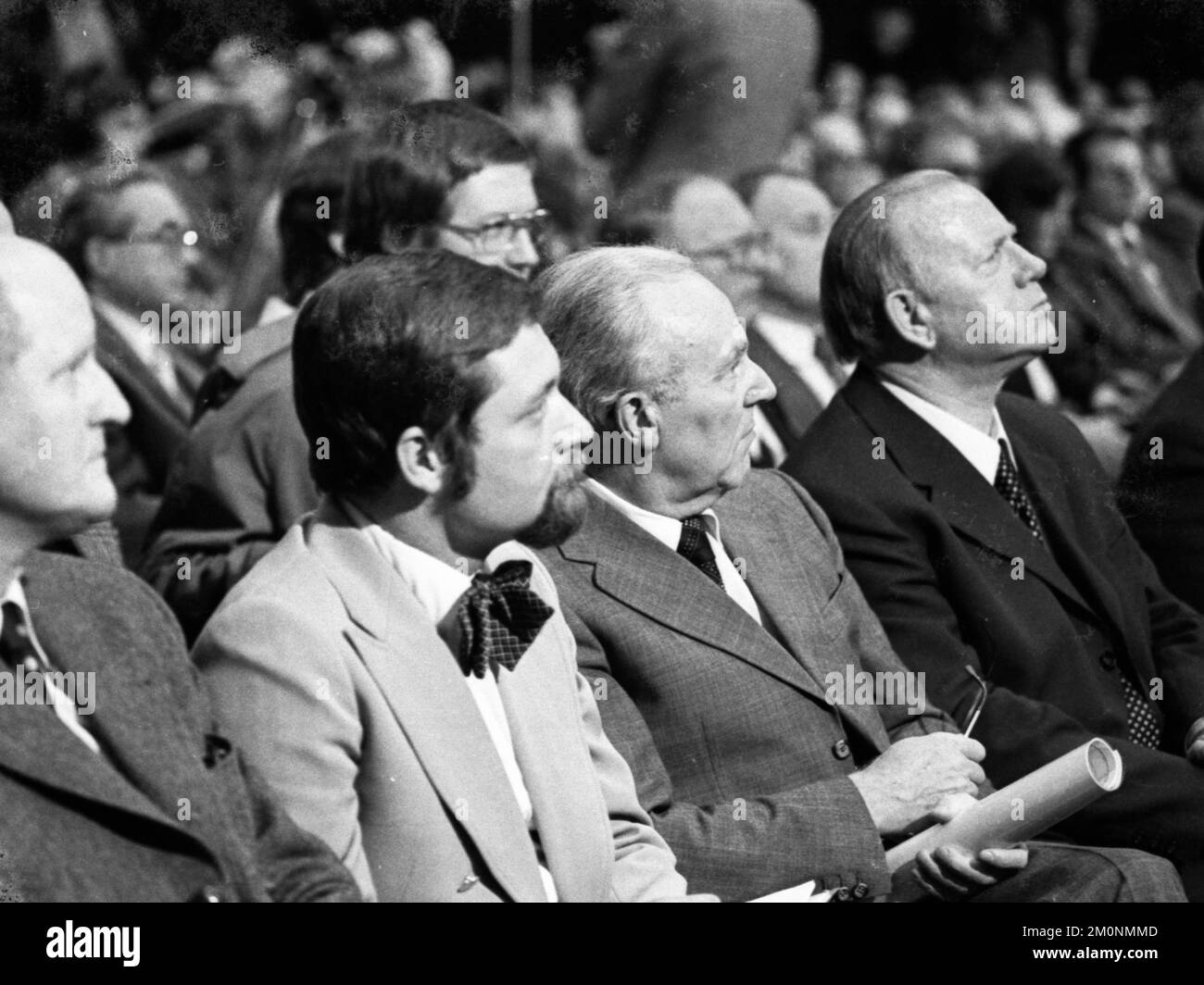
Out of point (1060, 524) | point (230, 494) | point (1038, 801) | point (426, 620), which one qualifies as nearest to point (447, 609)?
point (426, 620)

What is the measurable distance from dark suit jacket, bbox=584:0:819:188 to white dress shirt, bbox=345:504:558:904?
90.5 inches

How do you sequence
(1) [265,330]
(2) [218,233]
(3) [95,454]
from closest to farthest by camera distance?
(3) [95,454] → (1) [265,330] → (2) [218,233]

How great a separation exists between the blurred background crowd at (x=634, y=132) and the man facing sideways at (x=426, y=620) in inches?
58.9

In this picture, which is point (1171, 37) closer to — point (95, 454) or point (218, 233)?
point (218, 233)

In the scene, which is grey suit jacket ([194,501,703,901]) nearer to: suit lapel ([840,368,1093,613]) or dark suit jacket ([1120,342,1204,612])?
suit lapel ([840,368,1093,613])

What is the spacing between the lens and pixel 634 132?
529 centimetres

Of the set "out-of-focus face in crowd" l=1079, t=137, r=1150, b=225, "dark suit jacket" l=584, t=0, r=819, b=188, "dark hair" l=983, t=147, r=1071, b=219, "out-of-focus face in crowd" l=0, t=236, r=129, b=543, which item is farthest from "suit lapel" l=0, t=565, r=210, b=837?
"out-of-focus face in crowd" l=1079, t=137, r=1150, b=225

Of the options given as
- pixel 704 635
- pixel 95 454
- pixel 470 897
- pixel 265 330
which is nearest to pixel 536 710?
pixel 470 897

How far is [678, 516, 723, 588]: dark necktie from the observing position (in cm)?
382

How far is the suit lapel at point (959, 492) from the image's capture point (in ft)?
14.1

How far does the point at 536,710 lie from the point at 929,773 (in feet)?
3.09

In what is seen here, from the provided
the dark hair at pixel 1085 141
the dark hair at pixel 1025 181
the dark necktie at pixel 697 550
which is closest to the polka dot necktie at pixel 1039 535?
the dark necktie at pixel 697 550

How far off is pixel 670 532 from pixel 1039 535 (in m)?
1.07

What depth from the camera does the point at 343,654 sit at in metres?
2.93
